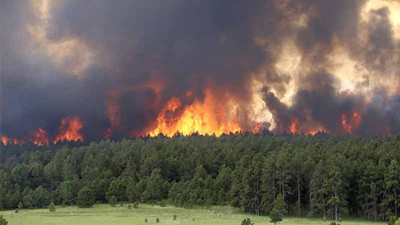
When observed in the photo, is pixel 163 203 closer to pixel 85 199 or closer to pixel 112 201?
pixel 112 201

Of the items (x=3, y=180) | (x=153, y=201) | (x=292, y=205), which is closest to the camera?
(x=292, y=205)

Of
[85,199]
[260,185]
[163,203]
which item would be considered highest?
[260,185]

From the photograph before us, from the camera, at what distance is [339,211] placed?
400 feet

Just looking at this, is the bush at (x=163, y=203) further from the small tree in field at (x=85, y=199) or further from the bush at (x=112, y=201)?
the small tree in field at (x=85, y=199)

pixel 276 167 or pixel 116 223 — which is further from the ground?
pixel 276 167

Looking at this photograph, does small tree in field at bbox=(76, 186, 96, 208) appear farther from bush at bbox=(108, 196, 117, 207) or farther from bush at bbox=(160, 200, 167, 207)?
bush at bbox=(160, 200, 167, 207)

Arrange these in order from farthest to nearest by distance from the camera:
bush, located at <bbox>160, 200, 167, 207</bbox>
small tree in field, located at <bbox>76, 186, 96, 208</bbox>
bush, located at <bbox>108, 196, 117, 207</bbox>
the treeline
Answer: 1. bush, located at <bbox>108, 196, 117, 207</bbox>
2. bush, located at <bbox>160, 200, 167, 207</bbox>
3. small tree in field, located at <bbox>76, 186, 96, 208</bbox>
4. the treeline

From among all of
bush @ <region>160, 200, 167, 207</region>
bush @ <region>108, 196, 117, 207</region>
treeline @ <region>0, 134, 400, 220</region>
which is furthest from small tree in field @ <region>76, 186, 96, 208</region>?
bush @ <region>160, 200, 167, 207</region>

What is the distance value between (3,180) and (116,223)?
91.6 meters

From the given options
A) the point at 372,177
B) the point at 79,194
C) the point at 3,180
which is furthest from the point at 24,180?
the point at 372,177

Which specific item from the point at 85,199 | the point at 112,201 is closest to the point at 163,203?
the point at 112,201

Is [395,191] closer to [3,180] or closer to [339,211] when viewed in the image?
[339,211]

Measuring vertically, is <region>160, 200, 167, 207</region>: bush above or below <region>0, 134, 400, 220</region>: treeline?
below

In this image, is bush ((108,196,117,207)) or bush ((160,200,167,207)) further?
bush ((108,196,117,207))
